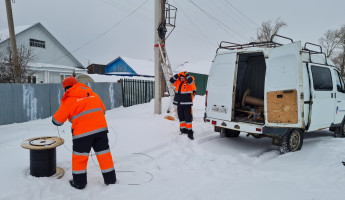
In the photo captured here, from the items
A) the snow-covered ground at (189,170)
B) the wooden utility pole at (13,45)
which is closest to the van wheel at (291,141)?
the snow-covered ground at (189,170)

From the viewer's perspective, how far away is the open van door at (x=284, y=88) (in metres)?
4.57

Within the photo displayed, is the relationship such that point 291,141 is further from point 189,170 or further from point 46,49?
point 46,49

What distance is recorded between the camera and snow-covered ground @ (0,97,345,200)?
3.24 m

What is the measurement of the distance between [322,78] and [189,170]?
389cm

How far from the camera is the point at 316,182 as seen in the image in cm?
360

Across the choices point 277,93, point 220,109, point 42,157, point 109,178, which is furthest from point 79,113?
point 277,93

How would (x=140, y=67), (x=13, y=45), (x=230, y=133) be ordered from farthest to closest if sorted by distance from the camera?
1. (x=140, y=67)
2. (x=13, y=45)
3. (x=230, y=133)

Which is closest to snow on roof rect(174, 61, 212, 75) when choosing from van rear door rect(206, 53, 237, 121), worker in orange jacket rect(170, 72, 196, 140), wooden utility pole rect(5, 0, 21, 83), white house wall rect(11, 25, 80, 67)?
white house wall rect(11, 25, 80, 67)

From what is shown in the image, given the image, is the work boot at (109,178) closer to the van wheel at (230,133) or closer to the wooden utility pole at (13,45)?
the van wheel at (230,133)

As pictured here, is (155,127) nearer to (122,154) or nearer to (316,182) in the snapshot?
(122,154)

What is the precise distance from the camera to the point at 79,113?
132 inches

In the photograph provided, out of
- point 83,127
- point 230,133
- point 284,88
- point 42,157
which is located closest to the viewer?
point 83,127

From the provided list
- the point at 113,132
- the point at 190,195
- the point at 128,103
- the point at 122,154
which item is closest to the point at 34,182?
the point at 122,154

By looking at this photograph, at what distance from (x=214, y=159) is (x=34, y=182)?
10.4ft
